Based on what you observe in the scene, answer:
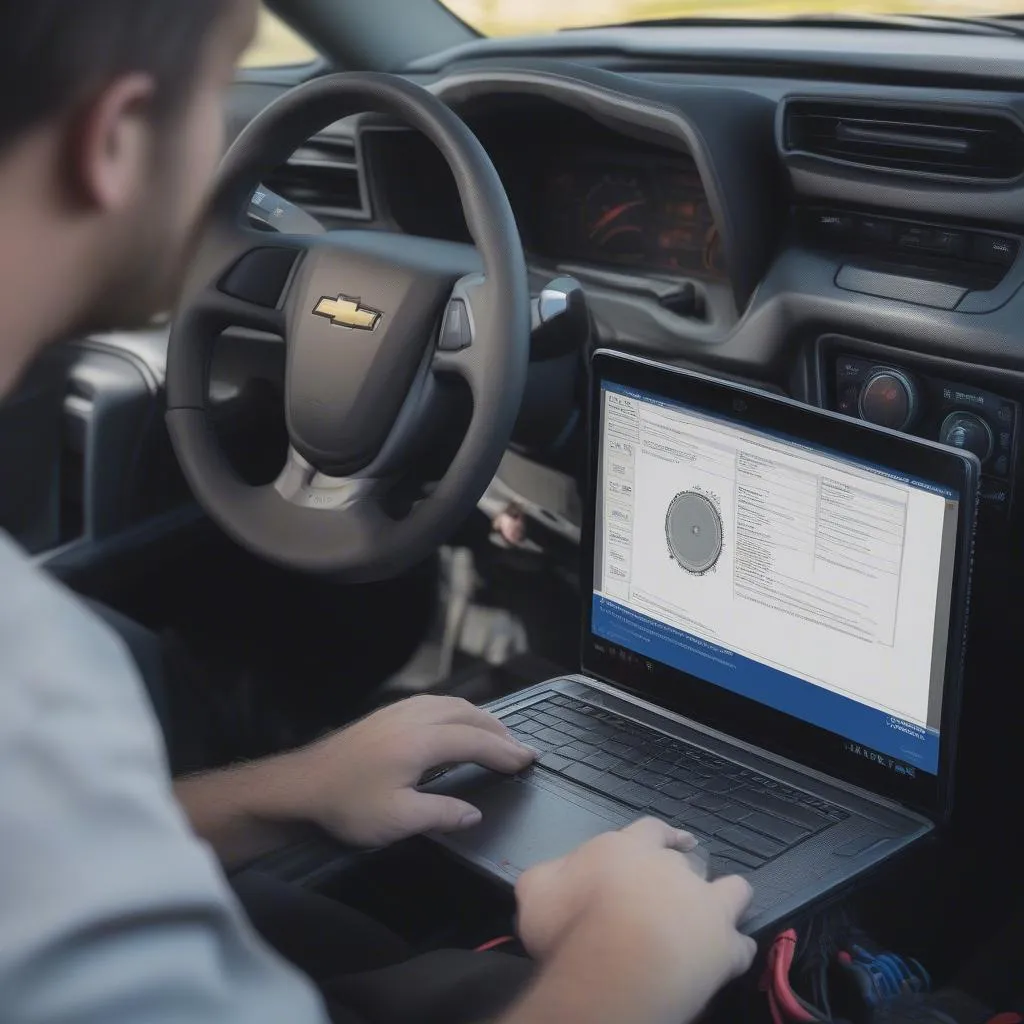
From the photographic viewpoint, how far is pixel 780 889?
120cm

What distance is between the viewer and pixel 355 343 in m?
1.52

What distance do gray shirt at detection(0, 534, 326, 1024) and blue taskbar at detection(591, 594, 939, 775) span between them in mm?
767

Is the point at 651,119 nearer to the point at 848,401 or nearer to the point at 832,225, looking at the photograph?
the point at 832,225

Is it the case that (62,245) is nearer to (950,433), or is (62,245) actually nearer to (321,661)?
(950,433)

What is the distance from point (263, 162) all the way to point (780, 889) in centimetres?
89

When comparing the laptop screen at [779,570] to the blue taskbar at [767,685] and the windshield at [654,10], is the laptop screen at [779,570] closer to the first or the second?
the blue taskbar at [767,685]

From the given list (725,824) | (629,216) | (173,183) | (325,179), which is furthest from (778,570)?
(325,179)

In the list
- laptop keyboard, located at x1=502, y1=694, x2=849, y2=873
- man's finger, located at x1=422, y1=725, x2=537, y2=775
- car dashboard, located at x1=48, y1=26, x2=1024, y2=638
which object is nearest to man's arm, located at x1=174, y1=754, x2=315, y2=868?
man's finger, located at x1=422, y1=725, x2=537, y2=775

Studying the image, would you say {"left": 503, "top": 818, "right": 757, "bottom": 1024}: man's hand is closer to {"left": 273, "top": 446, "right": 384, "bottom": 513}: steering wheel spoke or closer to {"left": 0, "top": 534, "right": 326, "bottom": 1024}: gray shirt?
{"left": 0, "top": 534, "right": 326, "bottom": 1024}: gray shirt

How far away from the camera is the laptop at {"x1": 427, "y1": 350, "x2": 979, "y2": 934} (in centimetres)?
125

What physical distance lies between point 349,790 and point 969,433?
67cm

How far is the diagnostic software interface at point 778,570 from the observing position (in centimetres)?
126

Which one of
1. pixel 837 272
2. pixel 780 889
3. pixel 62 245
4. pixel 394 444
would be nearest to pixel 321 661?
pixel 394 444

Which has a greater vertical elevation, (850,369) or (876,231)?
(876,231)
